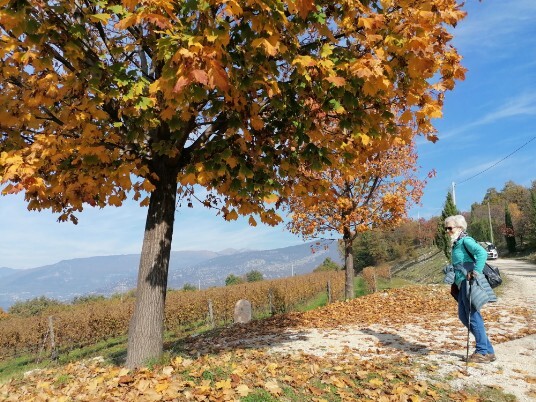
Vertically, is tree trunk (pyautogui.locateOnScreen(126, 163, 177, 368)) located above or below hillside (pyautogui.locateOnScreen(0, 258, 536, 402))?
above

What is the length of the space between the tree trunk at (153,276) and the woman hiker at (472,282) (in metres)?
4.03

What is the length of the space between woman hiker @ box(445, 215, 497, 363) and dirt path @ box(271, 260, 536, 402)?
27 centimetres

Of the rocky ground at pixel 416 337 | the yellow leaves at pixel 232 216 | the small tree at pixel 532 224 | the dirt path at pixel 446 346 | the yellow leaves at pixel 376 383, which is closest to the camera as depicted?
the yellow leaves at pixel 376 383

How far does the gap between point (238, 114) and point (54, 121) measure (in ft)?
7.58

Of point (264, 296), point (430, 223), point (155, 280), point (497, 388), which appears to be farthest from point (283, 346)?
point (430, 223)

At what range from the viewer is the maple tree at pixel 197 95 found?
3.46 meters

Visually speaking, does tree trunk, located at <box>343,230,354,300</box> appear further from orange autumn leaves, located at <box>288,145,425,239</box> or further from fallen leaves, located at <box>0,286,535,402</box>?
fallen leaves, located at <box>0,286,535,402</box>

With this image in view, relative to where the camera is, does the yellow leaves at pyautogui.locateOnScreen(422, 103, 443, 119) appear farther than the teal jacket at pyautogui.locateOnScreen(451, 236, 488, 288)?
No

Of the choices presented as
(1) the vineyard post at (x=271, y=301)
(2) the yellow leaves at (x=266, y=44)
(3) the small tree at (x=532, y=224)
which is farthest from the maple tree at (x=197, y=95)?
(3) the small tree at (x=532, y=224)

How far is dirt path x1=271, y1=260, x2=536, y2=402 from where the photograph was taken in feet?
15.9

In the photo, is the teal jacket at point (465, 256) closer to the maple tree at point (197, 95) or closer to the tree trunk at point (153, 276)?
the maple tree at point (197, 95)

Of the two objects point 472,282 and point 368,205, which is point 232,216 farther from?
point 368,205

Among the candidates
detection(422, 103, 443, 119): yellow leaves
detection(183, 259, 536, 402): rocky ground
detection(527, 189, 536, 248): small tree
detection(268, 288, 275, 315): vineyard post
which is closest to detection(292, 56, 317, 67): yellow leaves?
detection(422, 103, 443, 119): yellow leaves

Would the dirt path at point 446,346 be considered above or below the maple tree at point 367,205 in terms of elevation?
below
